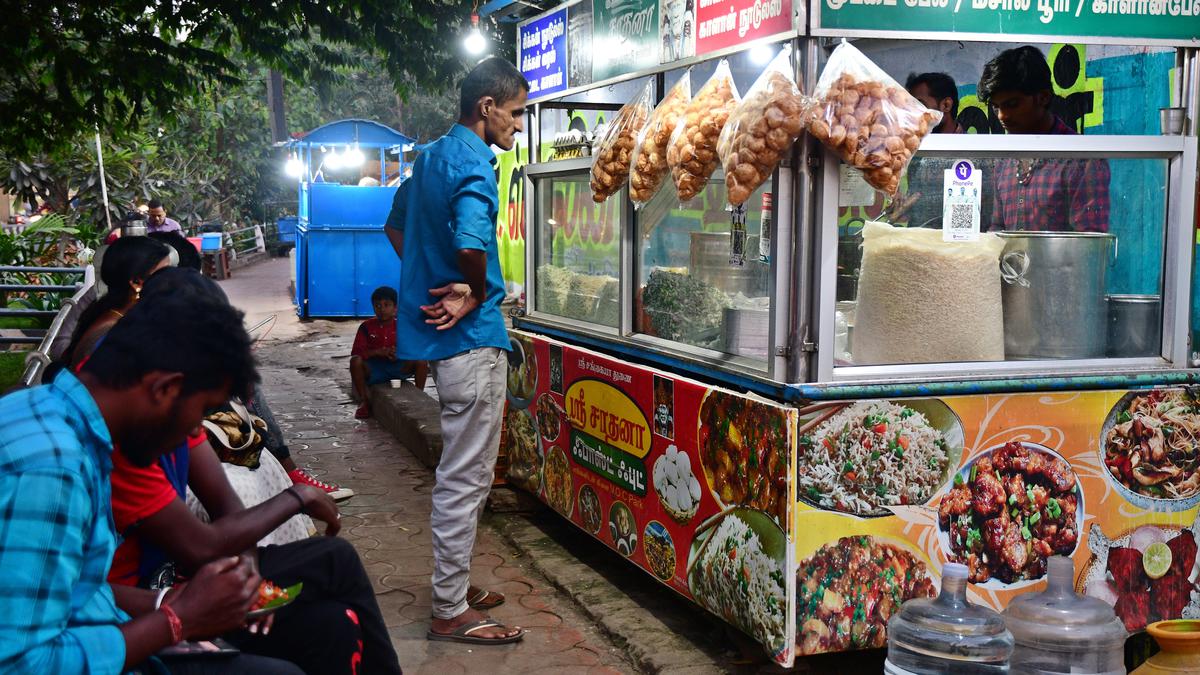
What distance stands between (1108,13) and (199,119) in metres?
28.8

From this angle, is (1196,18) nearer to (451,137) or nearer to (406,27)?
(451,137)

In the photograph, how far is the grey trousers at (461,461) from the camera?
4020mm

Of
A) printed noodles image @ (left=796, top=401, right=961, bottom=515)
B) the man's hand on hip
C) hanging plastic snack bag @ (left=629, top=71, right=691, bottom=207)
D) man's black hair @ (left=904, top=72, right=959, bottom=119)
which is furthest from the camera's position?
man's black hair @ (left=904, top=72, right=959, bottom=119)

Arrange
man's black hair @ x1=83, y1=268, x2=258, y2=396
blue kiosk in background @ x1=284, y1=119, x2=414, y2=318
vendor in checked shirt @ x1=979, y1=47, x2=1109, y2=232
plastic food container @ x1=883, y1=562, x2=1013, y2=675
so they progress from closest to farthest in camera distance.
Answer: man's black hair @ x1=83, y1=268, x2=258, y2=396, plastic food container @ x1=883, y1=562, x2=1013, y2=675, vendor in checked shirt @ x1=979, y1=47, x2=1109, y2=232, blue kiosk in background @ x1=284, y1=119, x2=414, y2=318

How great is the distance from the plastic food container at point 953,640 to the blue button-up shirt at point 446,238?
1.75 m

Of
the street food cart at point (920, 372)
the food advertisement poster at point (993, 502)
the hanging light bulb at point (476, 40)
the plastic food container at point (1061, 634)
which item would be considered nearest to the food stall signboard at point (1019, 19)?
the street food cart at point (920, 372)

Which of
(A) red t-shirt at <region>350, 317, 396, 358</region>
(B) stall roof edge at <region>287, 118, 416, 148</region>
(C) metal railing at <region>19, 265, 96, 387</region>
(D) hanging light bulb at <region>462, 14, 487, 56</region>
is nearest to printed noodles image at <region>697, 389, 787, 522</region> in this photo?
(C) metal railing at <region>19, 265, 96, 387</region>

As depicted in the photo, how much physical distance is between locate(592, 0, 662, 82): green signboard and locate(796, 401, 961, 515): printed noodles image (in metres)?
1.78

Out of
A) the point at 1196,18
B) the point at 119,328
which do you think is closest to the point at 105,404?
the point at 119,328

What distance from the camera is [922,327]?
356 cm

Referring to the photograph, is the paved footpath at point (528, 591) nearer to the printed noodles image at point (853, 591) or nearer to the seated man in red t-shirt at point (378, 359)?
the printed noodles image at point (853, 591)

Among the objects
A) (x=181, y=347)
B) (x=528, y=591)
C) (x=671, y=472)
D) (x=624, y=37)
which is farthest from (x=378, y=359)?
(x=181, y=347)

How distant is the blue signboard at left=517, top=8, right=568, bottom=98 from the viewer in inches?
215

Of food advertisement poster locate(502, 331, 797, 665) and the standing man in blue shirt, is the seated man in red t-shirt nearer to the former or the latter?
food advertisement poster locate(502, 331, 797, 665)
